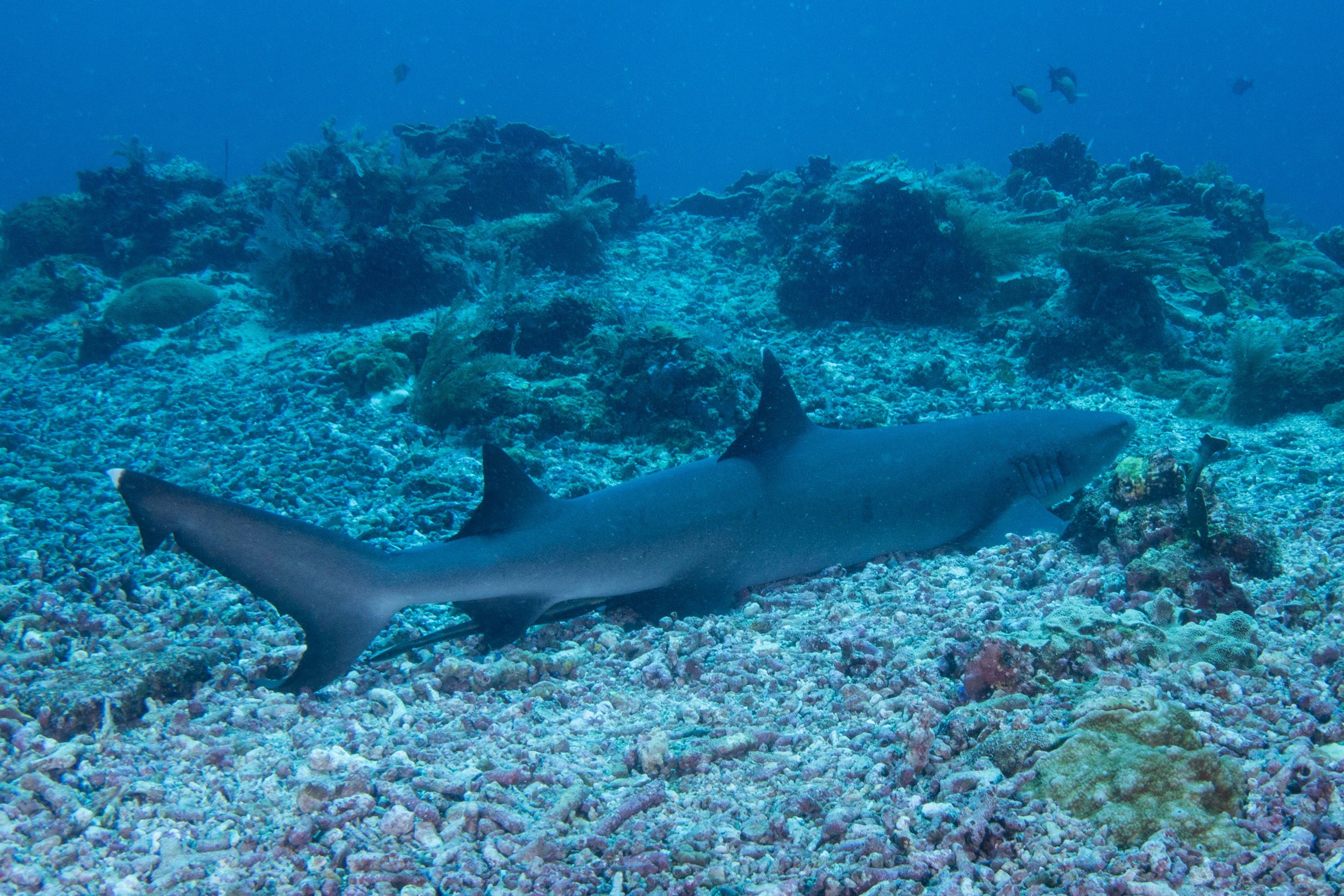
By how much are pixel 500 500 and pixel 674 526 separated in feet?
3.20

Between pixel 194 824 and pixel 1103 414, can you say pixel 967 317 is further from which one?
pixel 194 824

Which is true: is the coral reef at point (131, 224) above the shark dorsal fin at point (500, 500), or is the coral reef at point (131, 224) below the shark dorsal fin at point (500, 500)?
above

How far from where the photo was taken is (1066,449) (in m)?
5.01

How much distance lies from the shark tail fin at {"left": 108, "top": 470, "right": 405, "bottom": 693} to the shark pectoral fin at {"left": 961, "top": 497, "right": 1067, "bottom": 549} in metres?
3.62

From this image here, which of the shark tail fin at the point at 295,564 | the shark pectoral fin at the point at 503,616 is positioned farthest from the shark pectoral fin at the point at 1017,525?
the shark tail fin at the point at 295,564

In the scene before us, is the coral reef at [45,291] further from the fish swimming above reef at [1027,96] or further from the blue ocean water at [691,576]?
the fish swimming above reef at [1027,96]

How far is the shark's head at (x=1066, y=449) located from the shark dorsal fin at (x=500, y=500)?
3.56 metres

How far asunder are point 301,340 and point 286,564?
6.70m

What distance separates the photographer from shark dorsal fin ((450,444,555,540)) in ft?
11.2

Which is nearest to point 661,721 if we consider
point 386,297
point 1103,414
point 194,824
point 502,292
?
point 194,824

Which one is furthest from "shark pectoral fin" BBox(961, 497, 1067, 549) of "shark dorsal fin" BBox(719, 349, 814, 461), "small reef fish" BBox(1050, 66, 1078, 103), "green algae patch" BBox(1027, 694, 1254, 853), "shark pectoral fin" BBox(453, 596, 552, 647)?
"small reef fish" BBox(1050, 66, 1078, 103)

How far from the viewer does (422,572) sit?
3115mm

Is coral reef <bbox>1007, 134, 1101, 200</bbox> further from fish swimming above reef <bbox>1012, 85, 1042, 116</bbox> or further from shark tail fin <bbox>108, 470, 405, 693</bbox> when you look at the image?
shark tail fin <bbox>108, 470, 405, 693</bbox>

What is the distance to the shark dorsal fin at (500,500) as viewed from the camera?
342cm
